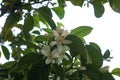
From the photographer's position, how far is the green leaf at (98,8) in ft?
5.48

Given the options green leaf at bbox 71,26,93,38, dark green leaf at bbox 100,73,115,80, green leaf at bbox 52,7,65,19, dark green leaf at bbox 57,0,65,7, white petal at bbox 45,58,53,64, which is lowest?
dark green leaf at bbox 100,73,115,80

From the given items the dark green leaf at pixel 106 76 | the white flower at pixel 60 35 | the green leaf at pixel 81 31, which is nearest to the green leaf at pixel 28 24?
the green leaf at pixel 81 31

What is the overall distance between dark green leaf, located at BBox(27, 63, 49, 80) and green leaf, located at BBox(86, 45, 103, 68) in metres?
0.21

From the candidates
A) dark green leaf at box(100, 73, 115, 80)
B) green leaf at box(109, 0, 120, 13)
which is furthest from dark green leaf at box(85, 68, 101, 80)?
green leaf at box(109, 0, 120, 13)

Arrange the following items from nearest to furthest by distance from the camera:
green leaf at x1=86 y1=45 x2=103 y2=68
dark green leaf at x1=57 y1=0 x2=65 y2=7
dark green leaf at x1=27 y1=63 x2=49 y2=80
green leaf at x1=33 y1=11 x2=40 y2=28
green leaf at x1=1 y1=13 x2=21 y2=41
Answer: dark green leaf at x1=27 y1=63 x2=49 y2=80 → green leaf at x1=86 y1=45 x2=103 y2=68 → green leaf at x1=1 y1=13 x2=21 y2=41 → green leaf at x1=33 y1=11 x2=40 y2=28 → dark green leaf at x1=57 y1=0 x2=65 y2=7

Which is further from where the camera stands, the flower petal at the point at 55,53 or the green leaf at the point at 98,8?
the green leaf at the point at 98,8

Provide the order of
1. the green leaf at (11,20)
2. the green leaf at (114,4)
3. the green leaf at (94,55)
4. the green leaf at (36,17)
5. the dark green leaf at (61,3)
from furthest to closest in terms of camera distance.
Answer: the dark green leaf at (61,3), the green leaf at (36,17), the green leaf at (11,20), the green leaf at (114,4), the green leaf at (94,55)

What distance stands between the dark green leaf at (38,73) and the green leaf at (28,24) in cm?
46

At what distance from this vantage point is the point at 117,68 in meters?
1.55

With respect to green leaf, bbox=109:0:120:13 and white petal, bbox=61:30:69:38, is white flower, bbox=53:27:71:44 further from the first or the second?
green leaf, bbox=109:0:120:13

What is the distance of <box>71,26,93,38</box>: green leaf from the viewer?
153cm

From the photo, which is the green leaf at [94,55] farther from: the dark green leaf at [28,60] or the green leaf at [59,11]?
the green leaf at [59,11]

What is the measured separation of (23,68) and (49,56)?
12cm

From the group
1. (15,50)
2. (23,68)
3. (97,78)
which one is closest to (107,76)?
(97,78)
